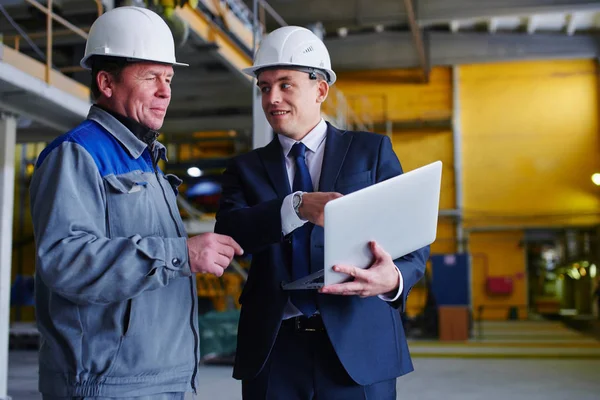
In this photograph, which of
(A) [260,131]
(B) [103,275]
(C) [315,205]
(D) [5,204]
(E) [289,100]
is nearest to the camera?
(B) [103,275]

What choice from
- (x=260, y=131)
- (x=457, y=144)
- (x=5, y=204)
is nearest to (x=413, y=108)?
(x=457, y=144)

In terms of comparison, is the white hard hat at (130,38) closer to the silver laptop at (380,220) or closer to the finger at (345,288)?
the silver laptop at (380,220)

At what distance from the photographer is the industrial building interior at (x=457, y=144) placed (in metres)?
11.7

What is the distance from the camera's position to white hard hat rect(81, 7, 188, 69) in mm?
2176

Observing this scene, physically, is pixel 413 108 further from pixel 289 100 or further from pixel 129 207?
pixel 129 207

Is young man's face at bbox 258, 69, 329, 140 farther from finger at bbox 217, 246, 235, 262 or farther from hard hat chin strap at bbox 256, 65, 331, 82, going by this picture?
finger at bbox 217, 246, 235, 262

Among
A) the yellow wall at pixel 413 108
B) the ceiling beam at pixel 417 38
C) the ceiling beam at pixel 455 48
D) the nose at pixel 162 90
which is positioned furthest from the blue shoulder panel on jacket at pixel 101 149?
the yellow wall at pixel 413 108

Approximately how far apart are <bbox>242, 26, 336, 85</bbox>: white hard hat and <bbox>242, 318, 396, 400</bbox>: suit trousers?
1030mm

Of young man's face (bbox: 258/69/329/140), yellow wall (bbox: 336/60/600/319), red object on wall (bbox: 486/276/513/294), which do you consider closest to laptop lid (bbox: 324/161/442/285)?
young man's face (bbox: 258/69/329/140)

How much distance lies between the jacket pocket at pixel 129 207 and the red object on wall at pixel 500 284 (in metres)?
21.0

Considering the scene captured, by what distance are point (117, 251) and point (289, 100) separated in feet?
3.34

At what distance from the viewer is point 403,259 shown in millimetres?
2391

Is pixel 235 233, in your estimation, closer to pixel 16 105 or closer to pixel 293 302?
pixel 293 302

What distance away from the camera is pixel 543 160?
2188 cm
